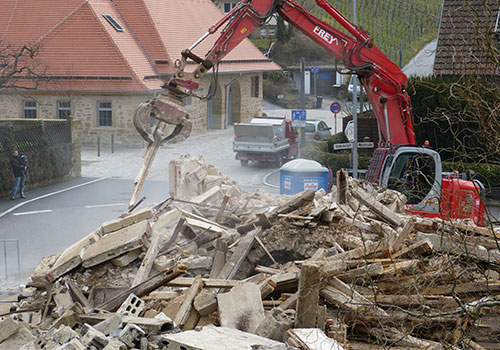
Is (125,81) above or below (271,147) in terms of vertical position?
above

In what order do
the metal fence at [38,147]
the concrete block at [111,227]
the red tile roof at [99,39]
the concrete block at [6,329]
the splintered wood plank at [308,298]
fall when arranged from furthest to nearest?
1. the red tile roof at [99,39]
2. the metal fence at [38,147]
3. the concrete block at [111,227]
4. the concrete block at [6,329]
5. the splintered wood plank at [308,298]

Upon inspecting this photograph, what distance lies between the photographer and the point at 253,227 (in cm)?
1262

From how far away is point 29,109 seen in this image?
1512 inches

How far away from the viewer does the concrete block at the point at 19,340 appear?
9086mm

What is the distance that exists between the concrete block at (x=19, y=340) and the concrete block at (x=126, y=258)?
297cm

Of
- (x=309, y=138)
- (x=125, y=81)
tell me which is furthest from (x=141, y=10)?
(x=309, y=138)

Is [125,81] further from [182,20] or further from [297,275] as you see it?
[297,275]

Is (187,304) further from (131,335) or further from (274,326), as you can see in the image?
(274,326)

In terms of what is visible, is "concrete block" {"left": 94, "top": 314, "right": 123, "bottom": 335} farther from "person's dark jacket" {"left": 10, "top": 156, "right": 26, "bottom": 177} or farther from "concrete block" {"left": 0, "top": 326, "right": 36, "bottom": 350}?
"person's dark jacket" {"left": 10, "top": 156, "right": 26, "bottom": 177}

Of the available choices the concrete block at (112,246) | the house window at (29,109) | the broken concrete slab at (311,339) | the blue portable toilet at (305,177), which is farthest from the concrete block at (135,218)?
the house window at (29,109)

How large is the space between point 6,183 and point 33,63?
1186 centimetres

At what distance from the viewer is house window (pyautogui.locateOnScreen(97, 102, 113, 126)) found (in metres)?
37.2

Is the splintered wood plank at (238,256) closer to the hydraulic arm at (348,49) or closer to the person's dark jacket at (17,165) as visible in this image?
the hydraulic arm at (348,49)

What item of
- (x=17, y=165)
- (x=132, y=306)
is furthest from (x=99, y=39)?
(x=132, y=306)
